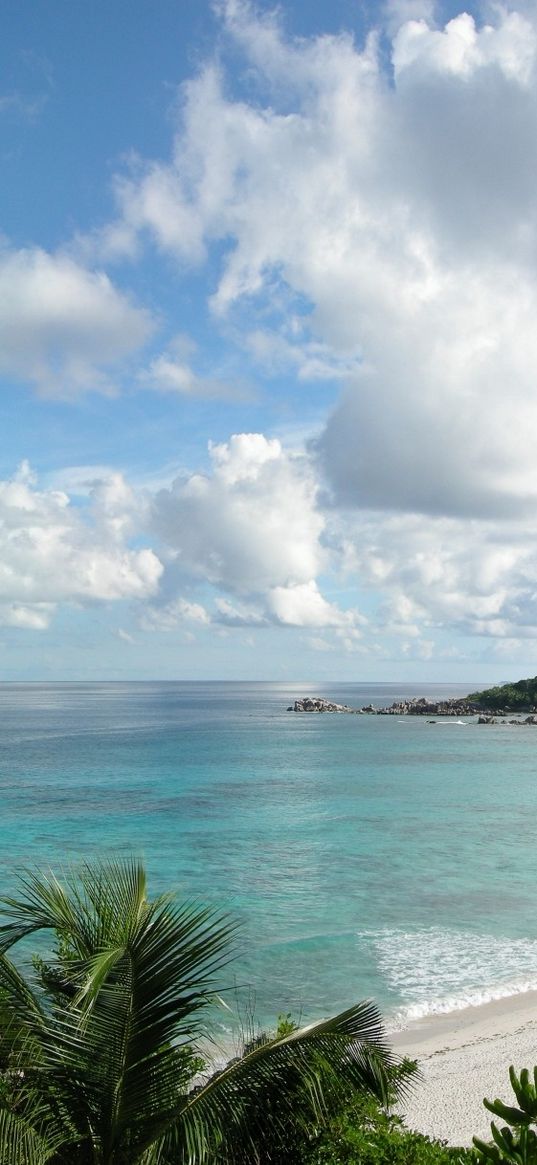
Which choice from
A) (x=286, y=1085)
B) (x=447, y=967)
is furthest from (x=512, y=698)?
(x=286, y=1085)

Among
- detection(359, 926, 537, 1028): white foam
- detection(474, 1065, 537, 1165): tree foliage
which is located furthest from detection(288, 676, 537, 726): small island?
detection(474, 1065, 537, 1165): tree foliage

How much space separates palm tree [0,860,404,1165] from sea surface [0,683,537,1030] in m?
10.6

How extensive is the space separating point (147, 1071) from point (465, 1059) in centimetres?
975

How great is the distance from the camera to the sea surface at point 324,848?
19.3m

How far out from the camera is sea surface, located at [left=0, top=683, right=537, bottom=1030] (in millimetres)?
19297

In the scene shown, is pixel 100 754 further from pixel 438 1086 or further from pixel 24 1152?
pixel 24 1152

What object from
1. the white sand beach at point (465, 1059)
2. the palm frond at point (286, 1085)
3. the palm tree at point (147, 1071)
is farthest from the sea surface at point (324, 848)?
the palm tree at point (147, 1071)

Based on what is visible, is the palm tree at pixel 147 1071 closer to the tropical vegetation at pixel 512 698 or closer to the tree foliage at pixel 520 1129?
the tree foliage at pixel 520 1129

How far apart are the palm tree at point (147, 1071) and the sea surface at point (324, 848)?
34.8ft

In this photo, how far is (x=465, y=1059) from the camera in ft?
45.3

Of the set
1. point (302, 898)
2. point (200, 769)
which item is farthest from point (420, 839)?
point (200, 769)

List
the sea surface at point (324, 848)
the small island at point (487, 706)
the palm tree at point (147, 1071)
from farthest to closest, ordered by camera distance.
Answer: the small island at point (487, 706), the sea surface at point (324, 848), the palm tree at point (147, 1071)

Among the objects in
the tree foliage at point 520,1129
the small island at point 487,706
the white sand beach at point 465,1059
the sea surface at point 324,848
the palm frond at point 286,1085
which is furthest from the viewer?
the small island at point 487,706

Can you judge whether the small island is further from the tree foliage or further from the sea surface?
the tree foliage
